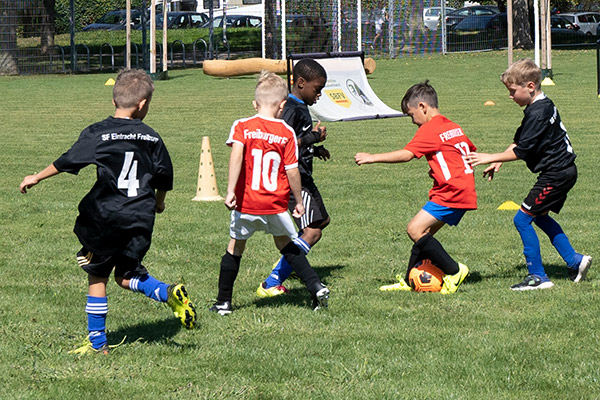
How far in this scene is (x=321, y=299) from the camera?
632cm

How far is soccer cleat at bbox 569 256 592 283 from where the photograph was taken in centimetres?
696

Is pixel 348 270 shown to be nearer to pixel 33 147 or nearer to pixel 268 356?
pixel 268 356

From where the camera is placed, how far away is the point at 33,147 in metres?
15.3

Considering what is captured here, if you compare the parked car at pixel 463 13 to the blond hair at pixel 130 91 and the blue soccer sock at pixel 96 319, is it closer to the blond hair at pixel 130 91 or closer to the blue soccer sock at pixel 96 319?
the blond hair at pixel 130 91

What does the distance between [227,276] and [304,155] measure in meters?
1.23

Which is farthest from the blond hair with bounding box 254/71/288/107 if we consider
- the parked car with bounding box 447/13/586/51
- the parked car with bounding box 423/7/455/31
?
the parked car with bounding box 447/13/586/51

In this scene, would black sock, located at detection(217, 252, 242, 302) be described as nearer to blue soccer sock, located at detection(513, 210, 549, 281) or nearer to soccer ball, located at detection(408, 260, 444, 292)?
soccer ball, located at detection(408, 260, 444, 292)

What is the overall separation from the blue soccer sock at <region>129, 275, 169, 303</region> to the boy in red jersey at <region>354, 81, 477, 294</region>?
2.00m

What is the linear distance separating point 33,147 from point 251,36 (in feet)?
104

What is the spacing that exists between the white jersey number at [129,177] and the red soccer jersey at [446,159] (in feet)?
7.08

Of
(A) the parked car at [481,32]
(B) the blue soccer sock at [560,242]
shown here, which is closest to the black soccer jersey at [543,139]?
(B) the blue soccer sock at [560,242]

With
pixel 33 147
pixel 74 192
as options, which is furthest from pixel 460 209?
pixel 33 147

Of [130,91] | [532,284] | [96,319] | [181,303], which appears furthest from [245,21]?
[96,319]

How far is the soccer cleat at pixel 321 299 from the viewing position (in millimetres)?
6268
